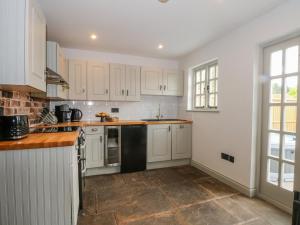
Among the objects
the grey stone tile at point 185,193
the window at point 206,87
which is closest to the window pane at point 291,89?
the window at point 206,87

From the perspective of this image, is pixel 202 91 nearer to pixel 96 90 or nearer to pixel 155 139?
pixel 155 139

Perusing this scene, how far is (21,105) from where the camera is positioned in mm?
2020

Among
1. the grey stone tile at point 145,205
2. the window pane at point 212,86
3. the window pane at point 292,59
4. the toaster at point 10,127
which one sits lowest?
the grey stone tile at point 145,205

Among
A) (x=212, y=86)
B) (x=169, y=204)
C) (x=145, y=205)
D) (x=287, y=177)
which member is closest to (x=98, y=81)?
(x=212, y=86)

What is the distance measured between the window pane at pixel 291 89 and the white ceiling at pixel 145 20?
2.82 feet

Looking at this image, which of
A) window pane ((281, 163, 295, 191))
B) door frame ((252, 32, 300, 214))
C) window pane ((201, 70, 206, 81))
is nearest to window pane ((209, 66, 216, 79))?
window pane ((201, 70, 206, 81))

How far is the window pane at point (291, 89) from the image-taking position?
1.90 meters

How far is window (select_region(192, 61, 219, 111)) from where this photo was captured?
3121mm

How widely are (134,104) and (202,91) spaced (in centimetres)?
148

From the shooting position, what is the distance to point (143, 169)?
3.29 m

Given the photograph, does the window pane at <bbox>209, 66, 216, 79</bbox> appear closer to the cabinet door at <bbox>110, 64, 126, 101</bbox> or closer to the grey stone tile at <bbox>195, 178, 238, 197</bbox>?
the cabinet door at <bbox>110, 64, 126, 101</bbox>

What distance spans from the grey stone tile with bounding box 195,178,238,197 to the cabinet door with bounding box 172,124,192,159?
0.80 metres

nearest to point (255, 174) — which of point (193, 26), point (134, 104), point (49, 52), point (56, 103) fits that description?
point (193, 26)

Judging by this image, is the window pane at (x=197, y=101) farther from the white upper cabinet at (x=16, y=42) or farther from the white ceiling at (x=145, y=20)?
the white upper cabinet at (x=16, y=42)
